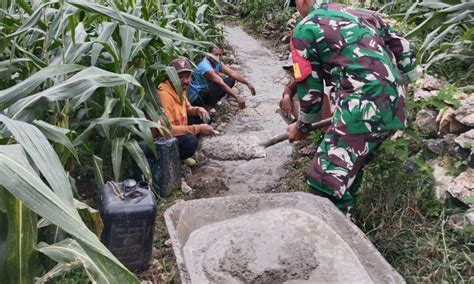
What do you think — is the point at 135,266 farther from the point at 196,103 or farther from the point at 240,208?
the point at 196,103

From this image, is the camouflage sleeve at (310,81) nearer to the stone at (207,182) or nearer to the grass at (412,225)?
the grass at (412,225)

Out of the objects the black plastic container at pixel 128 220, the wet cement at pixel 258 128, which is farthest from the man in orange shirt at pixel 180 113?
the black plastic container at pixel 128 220

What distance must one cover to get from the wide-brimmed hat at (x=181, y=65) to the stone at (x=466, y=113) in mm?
1612

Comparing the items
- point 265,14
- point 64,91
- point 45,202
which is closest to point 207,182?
point 64,91

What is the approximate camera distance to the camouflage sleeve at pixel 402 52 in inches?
116

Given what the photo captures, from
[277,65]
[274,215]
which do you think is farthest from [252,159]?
[277,65]

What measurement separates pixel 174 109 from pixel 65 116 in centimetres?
122

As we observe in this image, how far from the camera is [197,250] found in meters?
2.01

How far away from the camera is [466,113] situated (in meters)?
3.05

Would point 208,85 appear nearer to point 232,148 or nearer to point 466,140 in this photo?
point 232,148

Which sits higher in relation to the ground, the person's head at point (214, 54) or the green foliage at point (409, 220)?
the person's head at point (214, 54)

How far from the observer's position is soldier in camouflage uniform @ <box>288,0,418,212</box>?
2678mm

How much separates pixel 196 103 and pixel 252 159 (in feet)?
2.44

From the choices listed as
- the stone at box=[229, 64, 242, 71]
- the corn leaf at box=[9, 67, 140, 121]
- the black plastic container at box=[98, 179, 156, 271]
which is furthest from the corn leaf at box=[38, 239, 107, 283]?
the stone at box=[229, 64, 242, 71]
